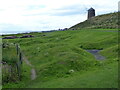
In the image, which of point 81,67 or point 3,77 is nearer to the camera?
point 3,77

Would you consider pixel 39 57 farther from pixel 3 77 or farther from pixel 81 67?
pixel 3 77

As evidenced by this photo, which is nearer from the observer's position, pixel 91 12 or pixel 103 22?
pixel 103 22

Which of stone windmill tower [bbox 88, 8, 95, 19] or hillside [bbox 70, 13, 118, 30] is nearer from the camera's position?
hillside [bbox 70, 13, 118, 30]

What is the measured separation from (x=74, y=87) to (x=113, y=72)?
6.98 meters

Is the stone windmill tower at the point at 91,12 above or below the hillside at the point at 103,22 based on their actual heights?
above

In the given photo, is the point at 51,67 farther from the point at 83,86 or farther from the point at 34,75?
the point at 83,86

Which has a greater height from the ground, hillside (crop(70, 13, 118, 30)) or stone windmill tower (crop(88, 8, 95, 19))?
stone windmill tower (crop(88, 8, 95, 19))

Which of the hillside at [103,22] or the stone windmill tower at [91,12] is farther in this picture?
the stone windmill tower at [91,12]

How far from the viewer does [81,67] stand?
105 feet

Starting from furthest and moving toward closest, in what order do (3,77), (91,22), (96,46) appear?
(91,22) < (96,46) < (3,77)

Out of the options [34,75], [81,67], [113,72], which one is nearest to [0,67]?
[34,75]

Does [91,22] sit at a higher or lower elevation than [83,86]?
higher

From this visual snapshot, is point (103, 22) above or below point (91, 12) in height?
below

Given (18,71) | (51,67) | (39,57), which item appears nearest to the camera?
(18,71)
